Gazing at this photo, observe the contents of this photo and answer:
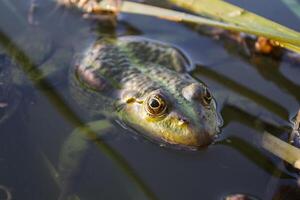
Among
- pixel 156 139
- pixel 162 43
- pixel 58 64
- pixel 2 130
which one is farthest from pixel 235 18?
pixel 2 130

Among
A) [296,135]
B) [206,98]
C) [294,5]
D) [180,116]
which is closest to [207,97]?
[206,98]

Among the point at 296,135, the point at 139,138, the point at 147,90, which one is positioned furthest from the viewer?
the point at 147,90

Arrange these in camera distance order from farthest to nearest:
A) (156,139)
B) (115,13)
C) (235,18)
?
(115,13)
(235,18)
(156,139)

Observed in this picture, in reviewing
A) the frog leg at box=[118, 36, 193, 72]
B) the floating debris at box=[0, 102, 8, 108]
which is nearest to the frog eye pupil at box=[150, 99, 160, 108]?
the frog leg at box=[118, 36, 193, 72]

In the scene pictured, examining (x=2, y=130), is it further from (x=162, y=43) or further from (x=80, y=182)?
(x=162, y=43)

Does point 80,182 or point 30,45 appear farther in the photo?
point 30,45

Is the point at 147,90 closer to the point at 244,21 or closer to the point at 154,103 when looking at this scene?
the point at 154,103
